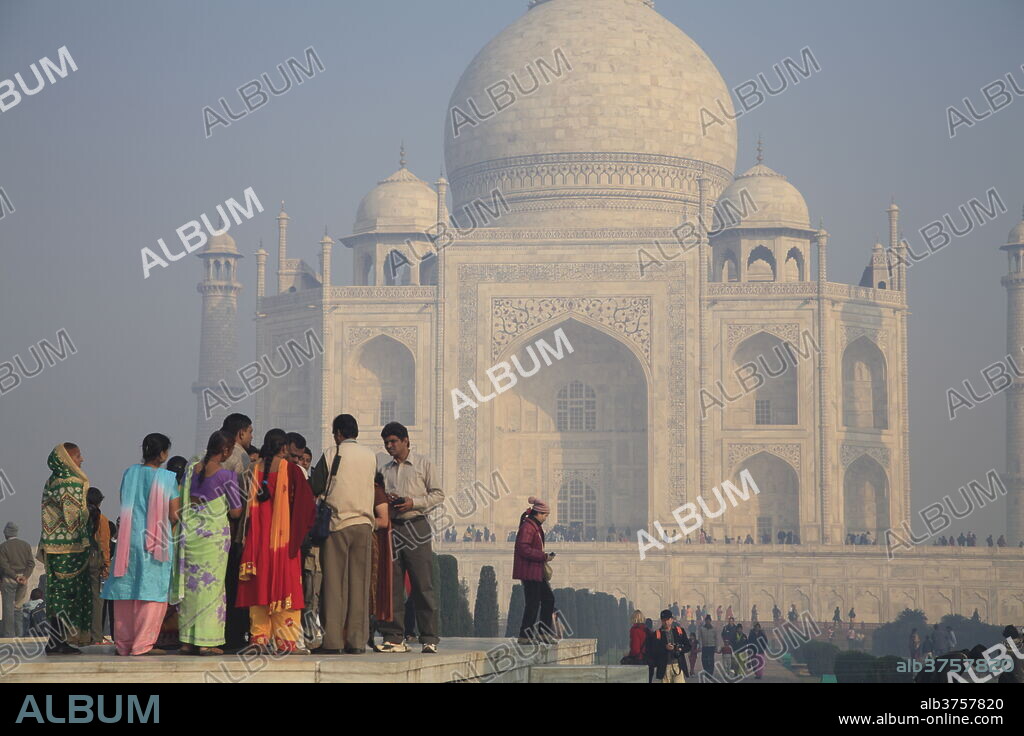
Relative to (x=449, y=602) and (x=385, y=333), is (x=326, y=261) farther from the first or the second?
(x=449, y=602)

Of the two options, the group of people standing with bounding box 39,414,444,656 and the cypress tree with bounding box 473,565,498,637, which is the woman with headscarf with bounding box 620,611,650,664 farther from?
the cypress tree with bounding box 473,565,498,637

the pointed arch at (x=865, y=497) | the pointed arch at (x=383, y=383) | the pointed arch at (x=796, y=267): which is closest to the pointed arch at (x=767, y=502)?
the pointed arch at (x=865, y=497)

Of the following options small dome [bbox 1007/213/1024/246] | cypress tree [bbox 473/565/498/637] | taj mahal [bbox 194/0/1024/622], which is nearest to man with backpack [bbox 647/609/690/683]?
cypress tree [bbox 473/565/498/637]

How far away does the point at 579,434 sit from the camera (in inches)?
1185

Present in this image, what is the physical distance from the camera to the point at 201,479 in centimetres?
718

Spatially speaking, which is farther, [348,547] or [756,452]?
[756,452]

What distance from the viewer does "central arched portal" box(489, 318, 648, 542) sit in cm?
2955

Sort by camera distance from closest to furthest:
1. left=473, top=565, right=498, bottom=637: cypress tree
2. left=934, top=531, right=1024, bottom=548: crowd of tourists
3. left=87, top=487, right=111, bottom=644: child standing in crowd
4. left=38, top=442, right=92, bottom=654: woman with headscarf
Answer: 1. left=38, top=442, right=92, bottom=654: woman with headscarf
2. left=87, top=487, right=111, bottom=644: child standing in crowd
3. left=473, top=565, right=498, bottom=637: cypress tree
4. left=934, top=531, right=1024, bottom=548: crowd of tourists

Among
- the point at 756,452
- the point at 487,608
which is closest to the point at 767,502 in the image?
the point at 756,452

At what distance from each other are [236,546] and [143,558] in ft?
1.22

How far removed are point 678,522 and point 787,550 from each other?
252 centimetres

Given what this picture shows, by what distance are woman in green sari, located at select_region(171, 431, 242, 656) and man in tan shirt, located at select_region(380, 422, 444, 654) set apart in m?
0.77
